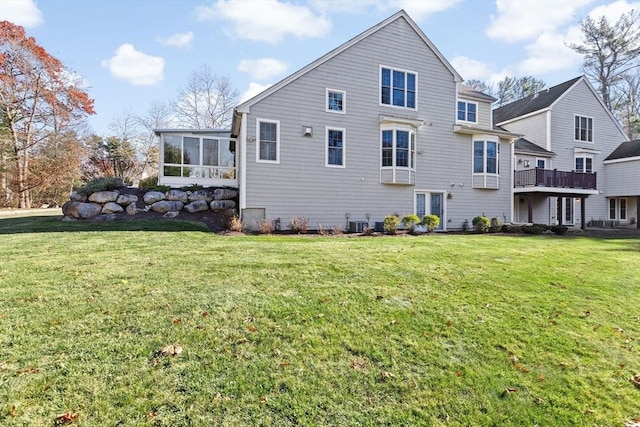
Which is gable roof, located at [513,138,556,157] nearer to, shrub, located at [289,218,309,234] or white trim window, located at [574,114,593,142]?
white trim window, located at [574,114,593,142]

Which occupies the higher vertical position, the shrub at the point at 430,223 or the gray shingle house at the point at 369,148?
the gray shingle house at the point at 369,148

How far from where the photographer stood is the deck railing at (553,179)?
1761cm

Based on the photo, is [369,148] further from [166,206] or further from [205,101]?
[205,101]

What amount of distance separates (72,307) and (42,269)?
215 cm

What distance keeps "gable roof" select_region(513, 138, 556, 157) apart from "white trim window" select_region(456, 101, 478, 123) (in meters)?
4.09

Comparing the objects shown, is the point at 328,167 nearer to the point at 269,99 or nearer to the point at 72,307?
the point at 269,99

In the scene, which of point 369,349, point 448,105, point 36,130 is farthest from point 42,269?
point 36,130

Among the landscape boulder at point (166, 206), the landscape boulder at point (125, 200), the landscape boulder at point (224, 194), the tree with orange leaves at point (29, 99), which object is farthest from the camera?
the tree with orange leaves at point (29, 99)

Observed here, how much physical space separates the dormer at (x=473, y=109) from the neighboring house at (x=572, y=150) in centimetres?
355

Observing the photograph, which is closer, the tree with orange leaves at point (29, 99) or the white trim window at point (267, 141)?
the white trim window at point (267, 141)

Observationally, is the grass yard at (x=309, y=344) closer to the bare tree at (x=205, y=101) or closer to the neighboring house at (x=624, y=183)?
the neighboring house at (x=624, y=183)

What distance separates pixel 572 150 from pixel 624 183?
4156 mm

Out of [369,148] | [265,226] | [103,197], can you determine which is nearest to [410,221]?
[369,148]

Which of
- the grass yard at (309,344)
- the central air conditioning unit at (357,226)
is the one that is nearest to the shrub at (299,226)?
the central air conditioning unit at (357,226)
